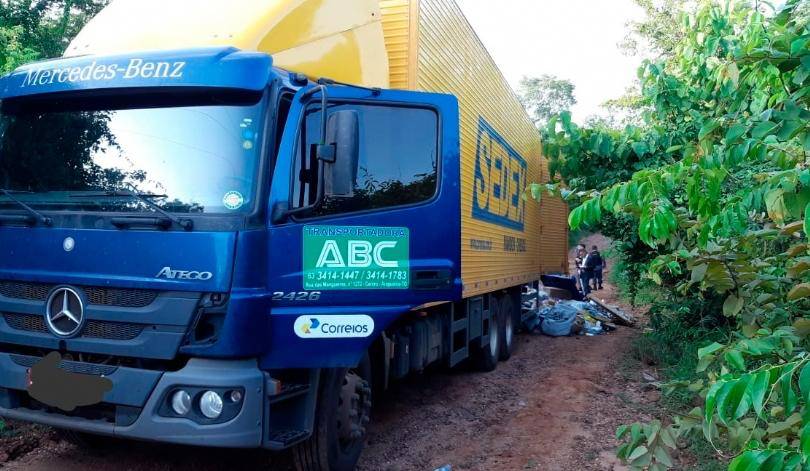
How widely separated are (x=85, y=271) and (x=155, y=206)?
0.52m

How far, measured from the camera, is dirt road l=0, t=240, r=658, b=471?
434 cm

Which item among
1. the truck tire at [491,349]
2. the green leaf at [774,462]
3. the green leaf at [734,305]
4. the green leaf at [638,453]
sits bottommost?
the truck tire at [491,349]

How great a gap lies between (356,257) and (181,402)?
125 cm

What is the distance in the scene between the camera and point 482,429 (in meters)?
5.37

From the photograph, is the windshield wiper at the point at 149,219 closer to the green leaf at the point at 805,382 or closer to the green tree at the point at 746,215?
the green tree at the point at 746,215

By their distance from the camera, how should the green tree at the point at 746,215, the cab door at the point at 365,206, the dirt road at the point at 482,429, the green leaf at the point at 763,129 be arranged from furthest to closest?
the dirt road at the point at 482,429 → the cab door at the point at 365,206 → the green leaf at the point at 763,129 → the green tree at the point at 746,215

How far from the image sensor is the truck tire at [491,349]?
7645mm

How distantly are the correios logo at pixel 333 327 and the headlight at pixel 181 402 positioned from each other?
660 millimetres

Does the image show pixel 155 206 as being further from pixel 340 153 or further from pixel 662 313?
pixel 662 313

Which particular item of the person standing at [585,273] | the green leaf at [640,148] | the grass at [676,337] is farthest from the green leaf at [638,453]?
the person standing at [585,273]

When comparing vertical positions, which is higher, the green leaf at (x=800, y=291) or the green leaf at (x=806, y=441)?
the green leaf at (x=800, y=291)

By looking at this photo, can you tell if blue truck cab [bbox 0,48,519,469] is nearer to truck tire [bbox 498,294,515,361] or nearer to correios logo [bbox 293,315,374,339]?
correios logo [bbox 293,315,374,339]

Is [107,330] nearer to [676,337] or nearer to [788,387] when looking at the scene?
[788,387]

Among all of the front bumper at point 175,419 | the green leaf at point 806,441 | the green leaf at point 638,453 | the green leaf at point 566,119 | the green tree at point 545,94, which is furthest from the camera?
the green tree at point 545,94
